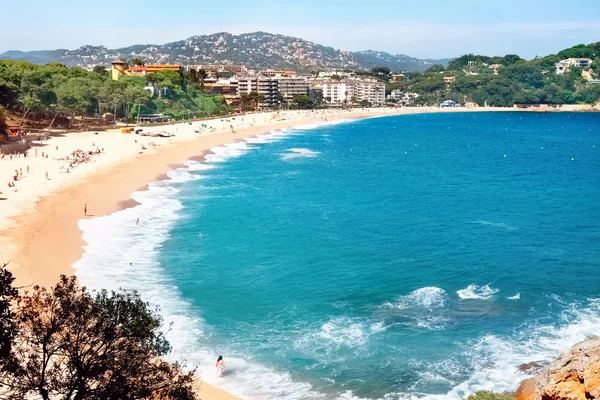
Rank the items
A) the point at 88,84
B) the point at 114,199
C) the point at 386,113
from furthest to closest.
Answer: the point at 386,113, the point at 88,84, the point at 114,199

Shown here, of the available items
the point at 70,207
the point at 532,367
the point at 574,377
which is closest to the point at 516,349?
the point at 532,367

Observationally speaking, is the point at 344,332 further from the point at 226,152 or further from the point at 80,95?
the point at 80,95

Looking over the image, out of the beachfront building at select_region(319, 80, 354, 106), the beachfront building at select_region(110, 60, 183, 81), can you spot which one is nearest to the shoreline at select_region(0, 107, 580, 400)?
the beachfront building at select_region(110, 60, 183, 81)

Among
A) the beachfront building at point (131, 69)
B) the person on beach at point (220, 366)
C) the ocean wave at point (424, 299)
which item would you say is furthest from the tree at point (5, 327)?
the beachfront building at point (131, 69)

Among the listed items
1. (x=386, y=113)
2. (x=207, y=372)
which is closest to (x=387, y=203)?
(x=207, y=372)

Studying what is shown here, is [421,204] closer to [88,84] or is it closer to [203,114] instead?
[88,84]

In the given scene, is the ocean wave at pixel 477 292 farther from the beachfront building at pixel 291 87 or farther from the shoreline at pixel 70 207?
the beachfront building at pixel 291 87
